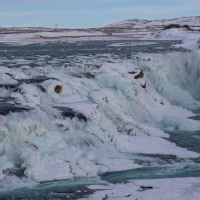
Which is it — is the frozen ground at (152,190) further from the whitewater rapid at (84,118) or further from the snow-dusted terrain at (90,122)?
the whitewater rapid at (84,118)

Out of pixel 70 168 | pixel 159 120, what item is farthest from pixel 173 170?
pixel 159 120

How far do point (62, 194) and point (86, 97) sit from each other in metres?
9.02

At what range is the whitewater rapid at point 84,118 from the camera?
14953 mm

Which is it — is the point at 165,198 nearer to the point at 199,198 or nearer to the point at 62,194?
the point at 199,198

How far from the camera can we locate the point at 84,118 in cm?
1831

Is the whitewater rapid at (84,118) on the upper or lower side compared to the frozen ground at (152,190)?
upper

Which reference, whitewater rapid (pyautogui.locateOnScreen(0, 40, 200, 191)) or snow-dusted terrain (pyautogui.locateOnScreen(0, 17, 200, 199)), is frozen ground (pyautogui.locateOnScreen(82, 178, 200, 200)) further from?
whitewater rapid (pyautogui.locateOnScreen(0, 40, 200, 191))

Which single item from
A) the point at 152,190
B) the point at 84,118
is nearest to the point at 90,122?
the point at 84,118

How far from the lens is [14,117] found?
1666 centimetres

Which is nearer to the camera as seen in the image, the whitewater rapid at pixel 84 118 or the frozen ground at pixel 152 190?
the frozen ground at pixel 152 190

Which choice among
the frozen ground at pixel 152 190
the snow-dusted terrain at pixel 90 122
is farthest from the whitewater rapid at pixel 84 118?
the frozen ground at pixel 152 190

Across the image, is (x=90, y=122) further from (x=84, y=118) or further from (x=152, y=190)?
(x=152, y=190)

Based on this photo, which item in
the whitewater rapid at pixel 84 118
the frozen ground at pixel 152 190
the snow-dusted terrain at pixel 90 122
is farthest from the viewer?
the whitewater rapid at pixel 84 118

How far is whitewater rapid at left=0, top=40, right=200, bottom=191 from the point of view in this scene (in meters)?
15.0
